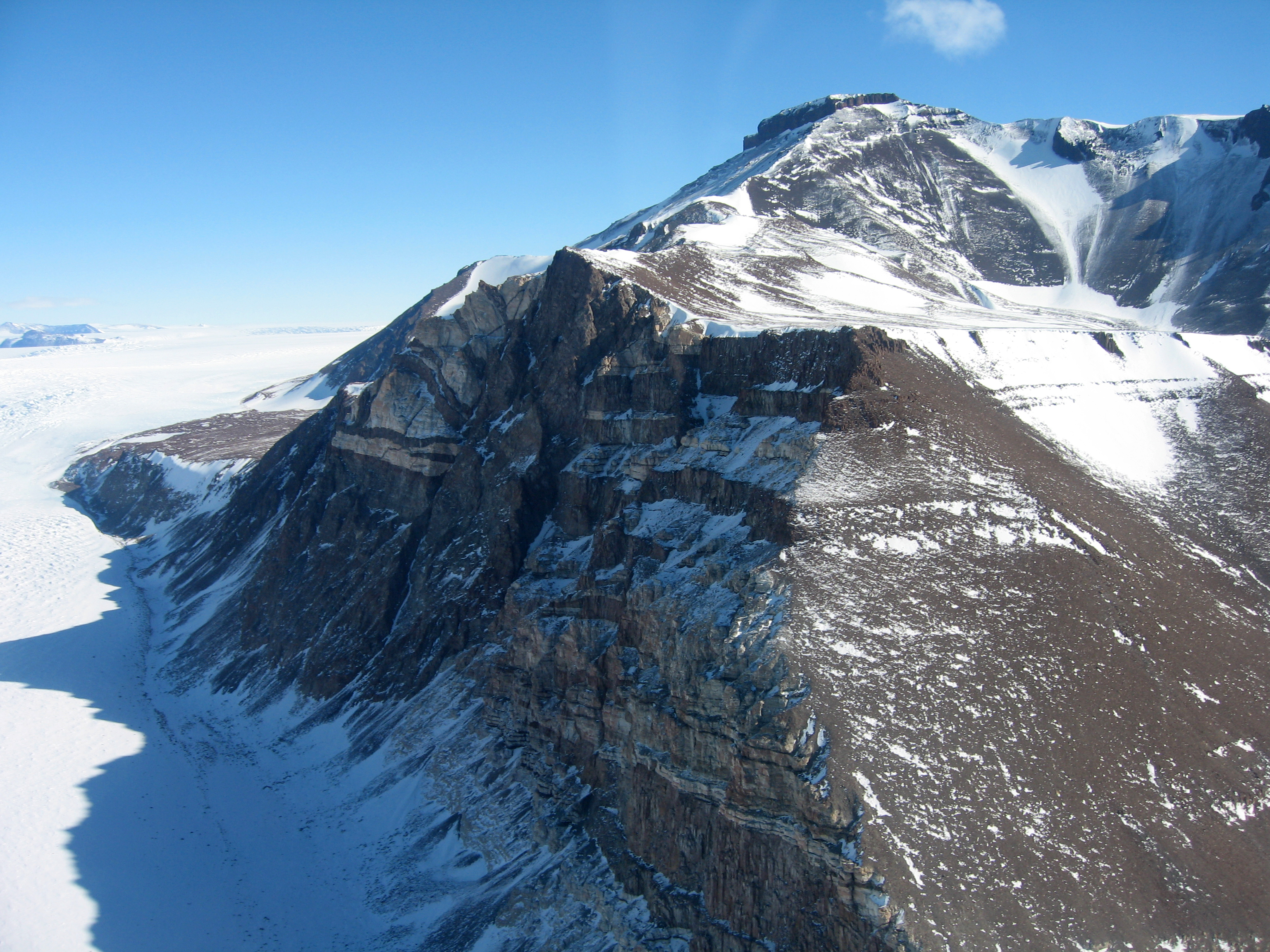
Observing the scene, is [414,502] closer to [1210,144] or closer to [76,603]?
[76,603]

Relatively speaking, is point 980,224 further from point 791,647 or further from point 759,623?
point 791,647

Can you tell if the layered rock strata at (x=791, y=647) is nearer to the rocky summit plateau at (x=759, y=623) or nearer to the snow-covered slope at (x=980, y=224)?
the rocky summit plateau at (x=759, y=623)

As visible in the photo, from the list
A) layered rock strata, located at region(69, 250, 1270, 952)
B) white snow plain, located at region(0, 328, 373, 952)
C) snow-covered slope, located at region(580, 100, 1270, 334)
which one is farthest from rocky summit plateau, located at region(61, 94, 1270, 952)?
white snow plain, located at region(0, 328, 373, 952)

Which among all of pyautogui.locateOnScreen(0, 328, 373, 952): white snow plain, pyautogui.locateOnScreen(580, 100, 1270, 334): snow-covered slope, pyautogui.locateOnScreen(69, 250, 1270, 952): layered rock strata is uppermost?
pyautogui.locateOnScreen(580, 100, 1270, 334): snow-covered slope

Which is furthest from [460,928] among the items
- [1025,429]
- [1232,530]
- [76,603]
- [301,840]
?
[76,603]

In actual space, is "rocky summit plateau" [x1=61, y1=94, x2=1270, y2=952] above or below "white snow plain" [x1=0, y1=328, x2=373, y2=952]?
above

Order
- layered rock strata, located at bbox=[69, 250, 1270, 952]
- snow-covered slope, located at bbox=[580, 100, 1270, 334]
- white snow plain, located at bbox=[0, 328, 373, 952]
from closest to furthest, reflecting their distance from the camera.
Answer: layered rock strata, located at bbox=[69, 250, 1270, 952]
white snow plain, located at bbox=[0, 328, 373, 952]
snow-covered slope, located at bbox=[580, 100, 1270, 334]

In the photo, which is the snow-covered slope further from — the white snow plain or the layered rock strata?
the white snow plain

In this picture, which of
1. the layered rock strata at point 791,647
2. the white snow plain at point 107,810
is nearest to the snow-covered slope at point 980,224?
the layered rock strata at point 791,647
